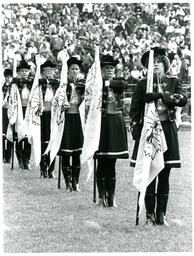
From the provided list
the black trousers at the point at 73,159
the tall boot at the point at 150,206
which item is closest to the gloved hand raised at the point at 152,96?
the tall boot at the point at 150,206

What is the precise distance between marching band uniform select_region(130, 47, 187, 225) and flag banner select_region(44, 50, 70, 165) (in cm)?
262

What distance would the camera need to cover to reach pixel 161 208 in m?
7.52

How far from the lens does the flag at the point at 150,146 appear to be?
7277mm

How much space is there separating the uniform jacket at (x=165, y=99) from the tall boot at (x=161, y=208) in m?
0.76

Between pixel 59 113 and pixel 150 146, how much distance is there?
3193mm

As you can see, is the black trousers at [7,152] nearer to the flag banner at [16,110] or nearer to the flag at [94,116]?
the flag banner at [16,110]

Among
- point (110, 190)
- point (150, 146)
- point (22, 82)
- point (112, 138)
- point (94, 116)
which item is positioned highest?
point (22, 82)

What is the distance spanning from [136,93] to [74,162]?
2.91 metres

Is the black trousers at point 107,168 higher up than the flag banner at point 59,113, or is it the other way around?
the flag banner at point 59,113

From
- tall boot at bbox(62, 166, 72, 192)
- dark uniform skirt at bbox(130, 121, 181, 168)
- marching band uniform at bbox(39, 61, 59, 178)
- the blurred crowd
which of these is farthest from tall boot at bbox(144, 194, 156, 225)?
the blurred crowd

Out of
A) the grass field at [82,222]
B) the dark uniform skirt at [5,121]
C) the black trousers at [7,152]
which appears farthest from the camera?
the black trousers at [7,152]

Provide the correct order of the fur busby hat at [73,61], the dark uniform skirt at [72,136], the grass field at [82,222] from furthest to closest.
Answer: the dark uniform skirt at [72,136] → the fur busby hat at [73,61] → the grass field at [82,222]

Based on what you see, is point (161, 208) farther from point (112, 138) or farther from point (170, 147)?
point (112, 138)

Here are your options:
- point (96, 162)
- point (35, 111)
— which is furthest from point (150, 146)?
point (35, 111)
